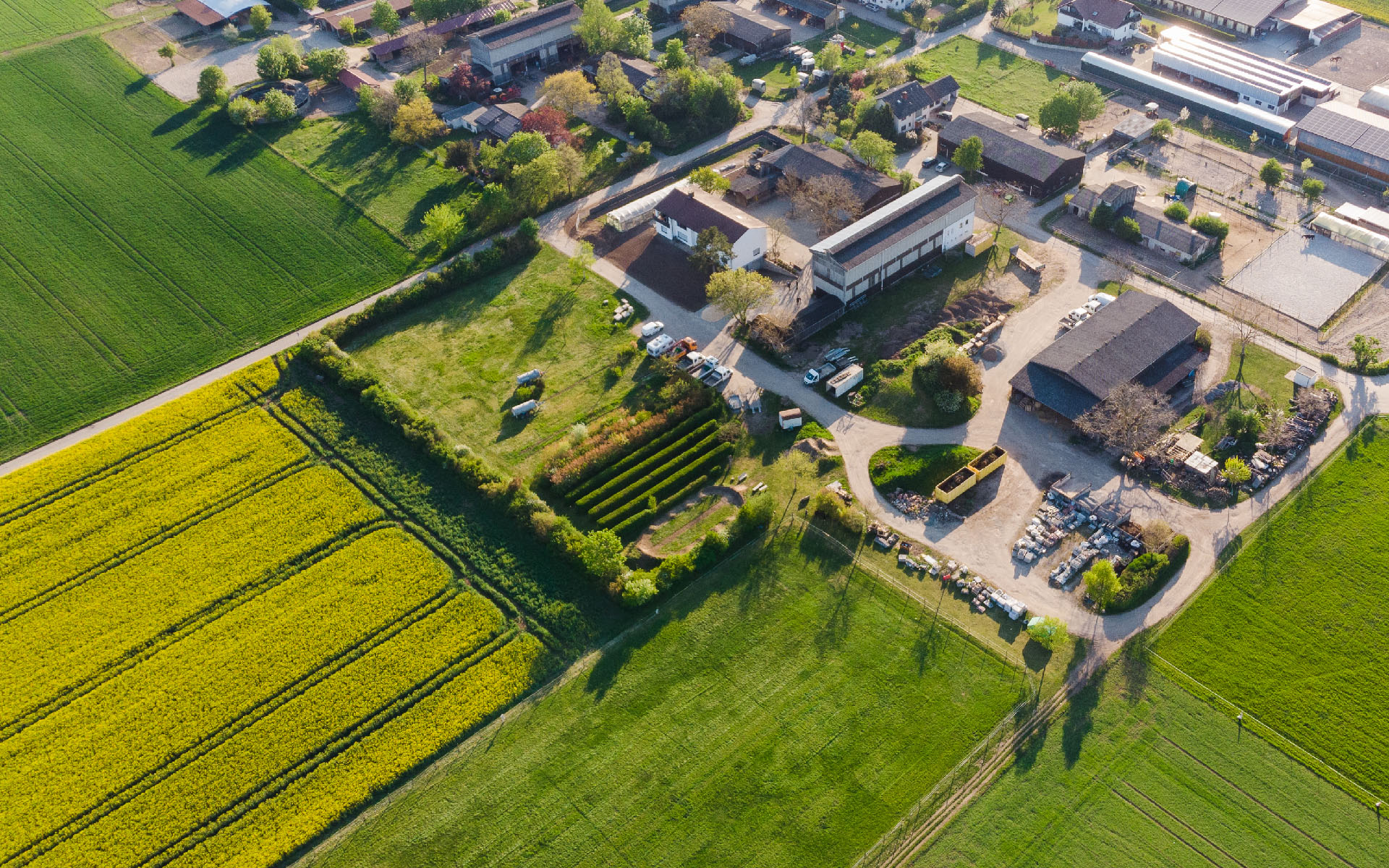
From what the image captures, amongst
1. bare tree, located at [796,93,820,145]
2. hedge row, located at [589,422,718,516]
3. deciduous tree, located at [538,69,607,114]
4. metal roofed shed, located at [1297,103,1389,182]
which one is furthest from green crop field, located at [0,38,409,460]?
metal roofed shed, located at [1297,103,1389,182]

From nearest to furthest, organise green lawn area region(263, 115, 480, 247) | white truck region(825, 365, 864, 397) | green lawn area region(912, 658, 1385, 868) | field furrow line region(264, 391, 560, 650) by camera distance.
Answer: green lawn area region(912, 658, 1385, 868), field furrow line region(264, 391, 560, 650), white truck region(825, 365, 864, 397), green lawn area region(263, 115, 480, 247)

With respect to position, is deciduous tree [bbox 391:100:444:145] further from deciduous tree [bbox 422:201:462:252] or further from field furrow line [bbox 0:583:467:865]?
field furrow line [bbox 0:583:467:865]

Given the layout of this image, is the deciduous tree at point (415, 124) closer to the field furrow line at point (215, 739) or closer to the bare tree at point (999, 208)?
the bare tree at point (999, 208)

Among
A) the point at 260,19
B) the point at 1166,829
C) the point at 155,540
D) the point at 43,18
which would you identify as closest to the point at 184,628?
the point at 155,540

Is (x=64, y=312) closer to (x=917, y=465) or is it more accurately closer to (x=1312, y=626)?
(x=917, y=465)

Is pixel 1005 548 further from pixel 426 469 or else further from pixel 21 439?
pixel 21 439
